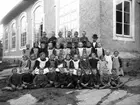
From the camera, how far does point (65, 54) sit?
25.2 feet

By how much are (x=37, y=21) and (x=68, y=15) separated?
4735mm

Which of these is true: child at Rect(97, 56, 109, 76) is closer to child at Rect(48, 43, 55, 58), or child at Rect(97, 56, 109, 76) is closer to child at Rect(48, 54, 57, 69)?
child at Rect(48, 54, 57, 69)

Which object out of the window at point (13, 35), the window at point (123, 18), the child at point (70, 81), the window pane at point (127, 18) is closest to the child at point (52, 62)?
the child at point (70, 81)

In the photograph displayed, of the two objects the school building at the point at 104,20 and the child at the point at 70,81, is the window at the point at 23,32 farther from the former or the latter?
the child at the point at 70,81

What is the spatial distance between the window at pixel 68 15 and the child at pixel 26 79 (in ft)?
10.7

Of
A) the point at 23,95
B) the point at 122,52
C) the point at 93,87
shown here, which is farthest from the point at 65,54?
the point at 122,52

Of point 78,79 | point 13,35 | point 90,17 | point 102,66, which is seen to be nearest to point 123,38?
point 90,17

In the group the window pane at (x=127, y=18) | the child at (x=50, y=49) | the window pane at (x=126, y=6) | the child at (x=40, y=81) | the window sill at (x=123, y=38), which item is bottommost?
the child at (x=40, y=81)

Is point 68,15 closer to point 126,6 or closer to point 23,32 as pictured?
point 126,6

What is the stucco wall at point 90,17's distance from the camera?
8773 millimetres

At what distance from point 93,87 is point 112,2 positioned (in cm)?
431

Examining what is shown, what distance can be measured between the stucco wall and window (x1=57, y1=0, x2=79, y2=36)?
25cm

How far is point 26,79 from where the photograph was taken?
674cm

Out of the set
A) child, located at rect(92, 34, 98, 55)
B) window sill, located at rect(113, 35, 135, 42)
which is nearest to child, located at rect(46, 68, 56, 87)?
child, located at rect(92, 34, 98, 55)
